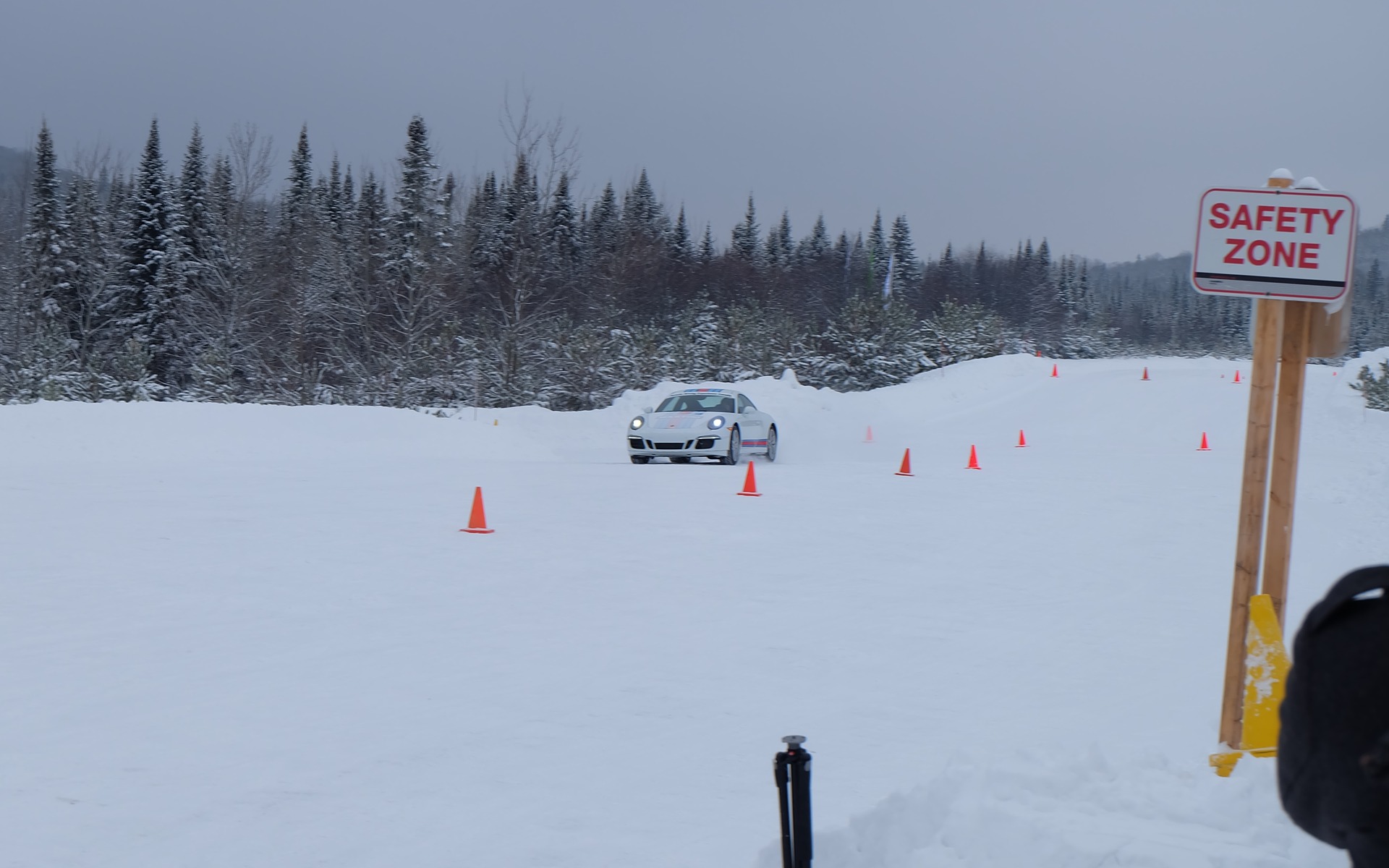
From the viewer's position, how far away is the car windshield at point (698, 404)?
21609 mm

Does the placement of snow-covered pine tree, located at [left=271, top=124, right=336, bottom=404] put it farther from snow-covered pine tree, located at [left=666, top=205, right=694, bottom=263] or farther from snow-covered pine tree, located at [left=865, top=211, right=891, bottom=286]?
snow-covered pine tree, located at [left=865, top=211, right=891, bottom=286]

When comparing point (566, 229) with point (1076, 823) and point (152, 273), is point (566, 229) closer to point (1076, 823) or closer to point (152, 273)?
point (152, 273)

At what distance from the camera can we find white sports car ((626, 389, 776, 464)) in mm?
20719

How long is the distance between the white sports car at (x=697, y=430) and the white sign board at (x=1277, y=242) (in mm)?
15790

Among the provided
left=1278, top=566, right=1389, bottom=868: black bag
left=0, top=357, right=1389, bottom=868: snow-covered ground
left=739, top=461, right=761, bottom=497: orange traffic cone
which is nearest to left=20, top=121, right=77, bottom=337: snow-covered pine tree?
left=0, top=357, right=1389, bottom=868: snow-covered ground

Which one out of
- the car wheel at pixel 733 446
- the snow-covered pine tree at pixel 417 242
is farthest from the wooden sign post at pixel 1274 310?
the snow-covered pine tree at pixel 417 242

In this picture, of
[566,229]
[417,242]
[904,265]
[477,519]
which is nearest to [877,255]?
[904,265]

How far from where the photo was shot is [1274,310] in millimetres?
5121

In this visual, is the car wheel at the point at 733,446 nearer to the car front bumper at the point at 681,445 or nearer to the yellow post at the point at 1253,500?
the car front bumper at the point at 681,445

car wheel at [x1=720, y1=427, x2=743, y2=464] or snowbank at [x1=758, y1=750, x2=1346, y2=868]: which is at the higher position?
car wheel at [x1=720, y1=427, x2=743, y2=464]

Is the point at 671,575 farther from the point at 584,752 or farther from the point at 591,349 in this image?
the point at 591,349

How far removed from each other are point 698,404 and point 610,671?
50.0ft

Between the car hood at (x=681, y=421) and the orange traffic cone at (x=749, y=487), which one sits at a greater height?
the car hood at (x=681, y=421)

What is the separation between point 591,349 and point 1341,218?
125ft
